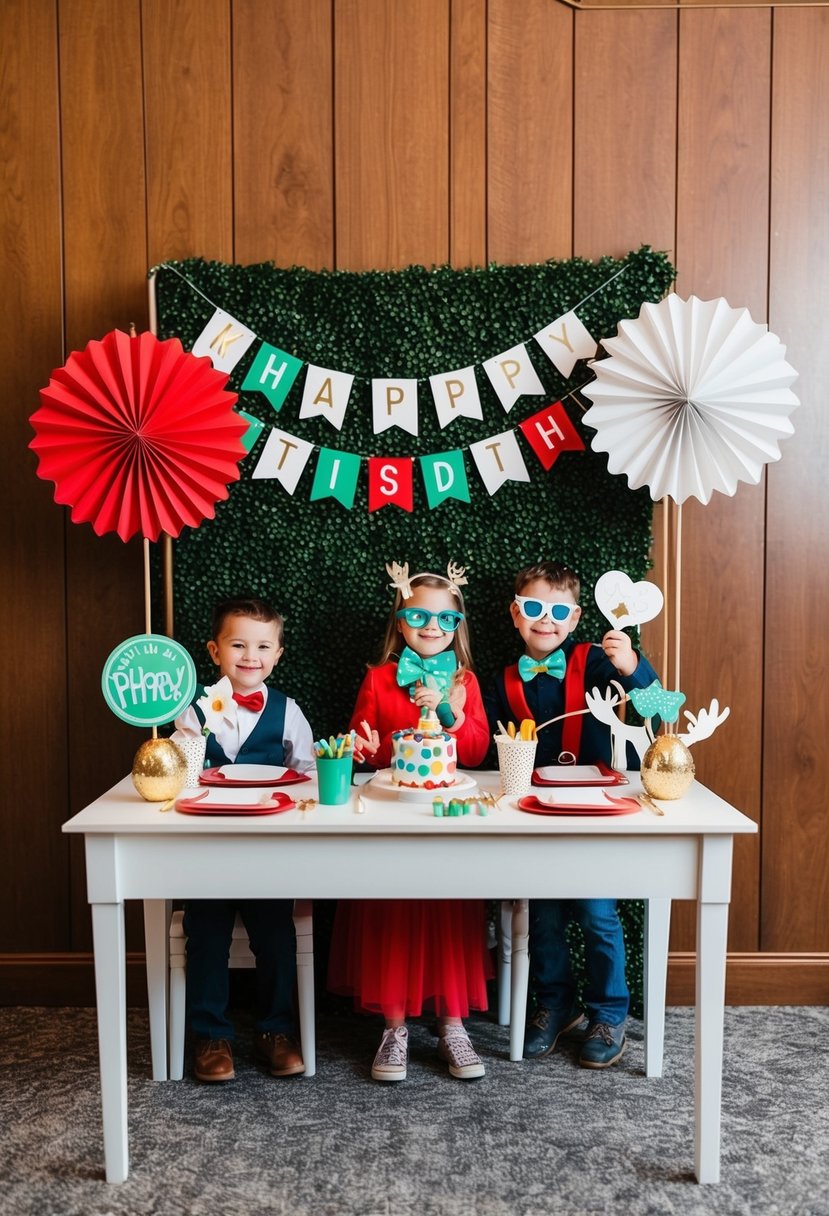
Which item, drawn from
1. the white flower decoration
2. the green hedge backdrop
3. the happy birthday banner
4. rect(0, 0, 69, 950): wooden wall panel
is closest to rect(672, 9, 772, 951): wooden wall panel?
the green hedge backdrop

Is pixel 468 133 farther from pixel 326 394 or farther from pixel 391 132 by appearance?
pixel 326 394

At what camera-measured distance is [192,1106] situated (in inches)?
90.1

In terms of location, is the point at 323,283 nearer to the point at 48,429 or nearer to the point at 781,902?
the point at 48,429

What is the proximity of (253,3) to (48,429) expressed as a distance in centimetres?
140

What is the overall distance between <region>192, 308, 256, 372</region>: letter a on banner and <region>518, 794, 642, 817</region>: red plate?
145 cm

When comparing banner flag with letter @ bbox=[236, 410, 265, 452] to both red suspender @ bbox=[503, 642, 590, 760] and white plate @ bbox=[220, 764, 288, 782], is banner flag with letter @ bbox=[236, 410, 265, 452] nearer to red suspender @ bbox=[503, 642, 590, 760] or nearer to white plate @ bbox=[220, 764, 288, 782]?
white plate @ bbox=[220, 764, 288, 782]

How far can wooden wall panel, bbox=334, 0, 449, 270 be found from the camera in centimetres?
280

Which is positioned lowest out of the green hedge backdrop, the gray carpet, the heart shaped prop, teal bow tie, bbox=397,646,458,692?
the gray carpet

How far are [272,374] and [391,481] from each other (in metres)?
0.43

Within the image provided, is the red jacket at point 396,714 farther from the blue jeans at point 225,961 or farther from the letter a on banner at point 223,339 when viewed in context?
the letter a on banner at point 223,339

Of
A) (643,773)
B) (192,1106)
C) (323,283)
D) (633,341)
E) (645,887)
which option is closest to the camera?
(645,887)

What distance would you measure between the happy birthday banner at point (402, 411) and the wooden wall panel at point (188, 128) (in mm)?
192

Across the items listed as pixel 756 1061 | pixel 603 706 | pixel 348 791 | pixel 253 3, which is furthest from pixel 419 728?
pixel 253 3

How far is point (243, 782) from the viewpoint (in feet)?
7.41
